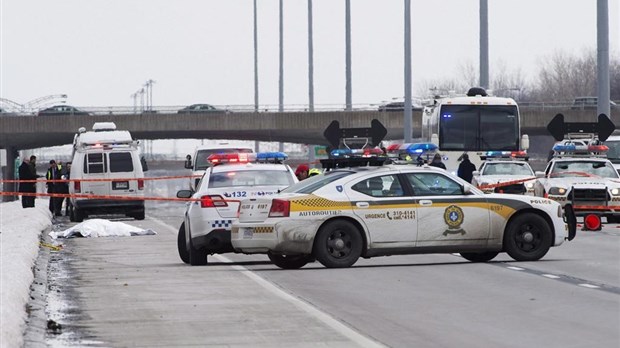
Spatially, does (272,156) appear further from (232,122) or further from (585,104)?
(585,104)

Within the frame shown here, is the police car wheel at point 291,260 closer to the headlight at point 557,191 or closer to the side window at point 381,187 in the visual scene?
the side window at point 381,187

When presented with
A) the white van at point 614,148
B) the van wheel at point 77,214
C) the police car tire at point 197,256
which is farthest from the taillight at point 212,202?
the white van at point 614,148

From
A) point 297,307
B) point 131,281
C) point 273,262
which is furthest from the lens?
point 273,262

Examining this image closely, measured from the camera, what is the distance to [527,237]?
70.8 ft

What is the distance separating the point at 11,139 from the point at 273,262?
7884 centimetres

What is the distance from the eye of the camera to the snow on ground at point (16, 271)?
1219cm

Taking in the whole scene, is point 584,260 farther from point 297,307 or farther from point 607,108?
point 607,108

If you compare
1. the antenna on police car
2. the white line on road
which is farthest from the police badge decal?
the antenna on police car

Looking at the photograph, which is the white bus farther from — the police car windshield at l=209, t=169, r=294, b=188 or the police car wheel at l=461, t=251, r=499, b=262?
the police car wheel at l=461, t=251, r=499, b=262

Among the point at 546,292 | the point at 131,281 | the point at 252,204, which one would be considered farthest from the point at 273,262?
the point at 546,292

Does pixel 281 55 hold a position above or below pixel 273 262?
above

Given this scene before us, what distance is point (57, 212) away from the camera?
4856cm

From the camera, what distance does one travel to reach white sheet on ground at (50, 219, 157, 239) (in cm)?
3225

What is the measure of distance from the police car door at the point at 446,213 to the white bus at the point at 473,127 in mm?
25279
